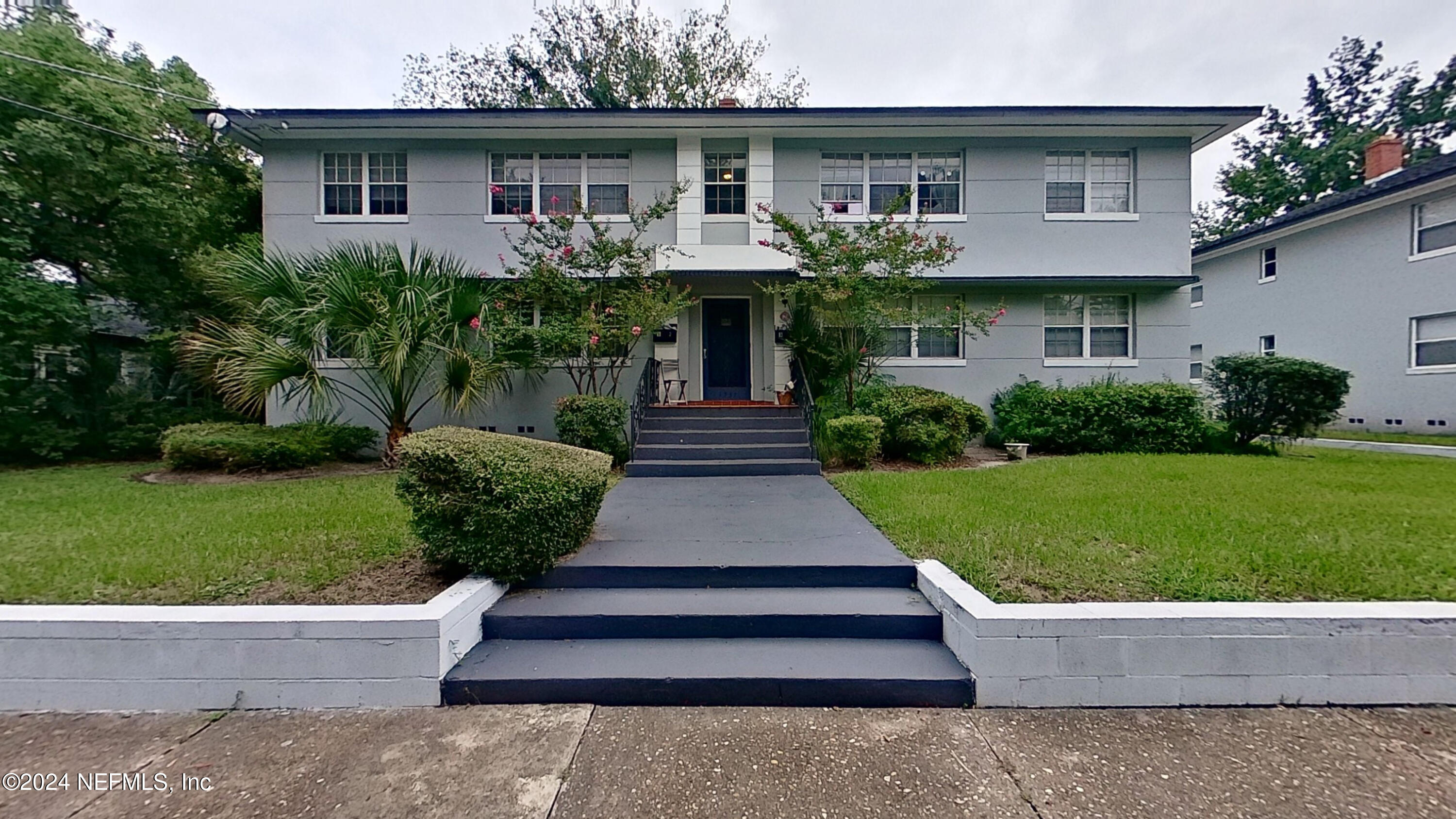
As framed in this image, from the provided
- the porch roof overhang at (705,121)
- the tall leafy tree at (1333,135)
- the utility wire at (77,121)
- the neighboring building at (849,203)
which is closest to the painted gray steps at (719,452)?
the neighboring building at (849,203)

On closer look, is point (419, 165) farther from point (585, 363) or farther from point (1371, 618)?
point (1371, 618)

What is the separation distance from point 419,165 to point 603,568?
10.4 meters

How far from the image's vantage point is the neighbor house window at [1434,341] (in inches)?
480

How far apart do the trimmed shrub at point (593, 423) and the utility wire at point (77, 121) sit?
965 centimetres

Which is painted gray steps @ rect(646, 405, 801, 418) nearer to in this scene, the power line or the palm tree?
the palm tree

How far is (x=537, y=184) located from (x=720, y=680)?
34.9 feet

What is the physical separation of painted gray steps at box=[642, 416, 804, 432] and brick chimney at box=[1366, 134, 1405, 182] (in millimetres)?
18543

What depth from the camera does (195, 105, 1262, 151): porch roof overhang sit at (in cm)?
1022

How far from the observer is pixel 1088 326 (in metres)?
11.2

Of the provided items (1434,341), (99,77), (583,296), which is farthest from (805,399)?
(1434,341)

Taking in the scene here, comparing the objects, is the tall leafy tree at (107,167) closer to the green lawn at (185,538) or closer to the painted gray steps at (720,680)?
the green lawn at (185,538)

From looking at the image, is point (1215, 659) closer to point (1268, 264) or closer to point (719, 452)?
point (719, 452)

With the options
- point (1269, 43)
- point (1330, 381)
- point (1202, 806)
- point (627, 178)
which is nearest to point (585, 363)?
point (627, 178)

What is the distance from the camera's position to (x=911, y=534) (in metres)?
4.60
